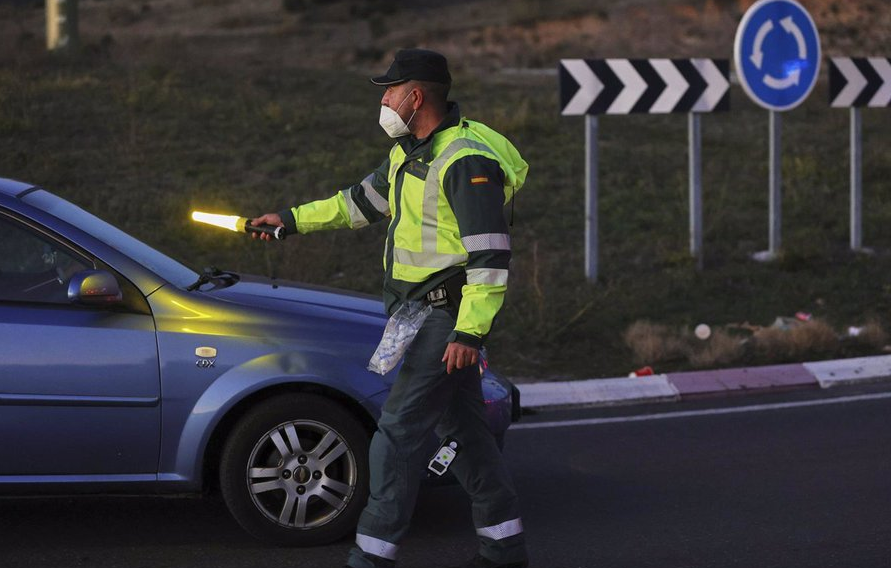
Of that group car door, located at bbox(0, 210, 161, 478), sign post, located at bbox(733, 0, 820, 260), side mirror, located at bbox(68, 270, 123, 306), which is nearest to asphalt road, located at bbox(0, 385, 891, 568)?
car door, located at bbox(0, 210, 161, 478)

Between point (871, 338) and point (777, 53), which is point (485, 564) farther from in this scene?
point (777, 53)

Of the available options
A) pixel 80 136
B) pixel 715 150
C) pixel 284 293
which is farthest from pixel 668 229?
pixel 284 293

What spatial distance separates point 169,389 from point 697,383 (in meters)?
4.51

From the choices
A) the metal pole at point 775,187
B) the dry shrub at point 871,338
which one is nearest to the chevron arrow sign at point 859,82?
the metal pole at point 775,187

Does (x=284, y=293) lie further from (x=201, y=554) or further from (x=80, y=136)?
(x=80, y=136)

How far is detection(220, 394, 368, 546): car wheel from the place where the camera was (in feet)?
18.3

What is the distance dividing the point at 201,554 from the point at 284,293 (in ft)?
3.68

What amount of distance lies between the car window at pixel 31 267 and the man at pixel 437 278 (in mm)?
1408

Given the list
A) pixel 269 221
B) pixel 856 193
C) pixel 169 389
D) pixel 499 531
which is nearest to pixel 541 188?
pixel 856 193

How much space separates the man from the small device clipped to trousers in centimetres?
2

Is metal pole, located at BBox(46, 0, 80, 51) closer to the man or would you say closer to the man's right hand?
the man's right hand

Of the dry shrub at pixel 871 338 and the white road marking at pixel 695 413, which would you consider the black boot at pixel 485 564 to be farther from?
the dry shrub at pixel 871 338

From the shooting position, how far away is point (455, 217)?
485 centimetres

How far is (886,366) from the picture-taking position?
31.4 ft
